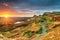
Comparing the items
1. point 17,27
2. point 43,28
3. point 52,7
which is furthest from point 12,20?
point 52,7

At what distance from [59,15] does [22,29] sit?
4.16ft

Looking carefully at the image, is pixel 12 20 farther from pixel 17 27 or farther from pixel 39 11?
pixel 39 11

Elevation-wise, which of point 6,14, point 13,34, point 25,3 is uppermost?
point 25,3

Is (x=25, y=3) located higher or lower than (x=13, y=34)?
higher

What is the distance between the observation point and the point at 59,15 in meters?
4.20

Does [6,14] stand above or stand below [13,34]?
above

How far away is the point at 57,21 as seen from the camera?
4.10m

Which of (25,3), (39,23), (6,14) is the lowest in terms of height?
(39,23)

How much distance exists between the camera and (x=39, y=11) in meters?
4.23

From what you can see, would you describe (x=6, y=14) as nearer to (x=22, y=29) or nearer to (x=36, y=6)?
(x=22, y=29)

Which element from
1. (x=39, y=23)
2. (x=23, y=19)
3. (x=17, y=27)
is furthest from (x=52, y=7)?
(x=17, y=27)

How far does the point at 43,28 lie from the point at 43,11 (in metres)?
0.59

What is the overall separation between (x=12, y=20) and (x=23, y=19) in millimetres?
354

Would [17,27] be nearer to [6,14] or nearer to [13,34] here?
[13,34]
